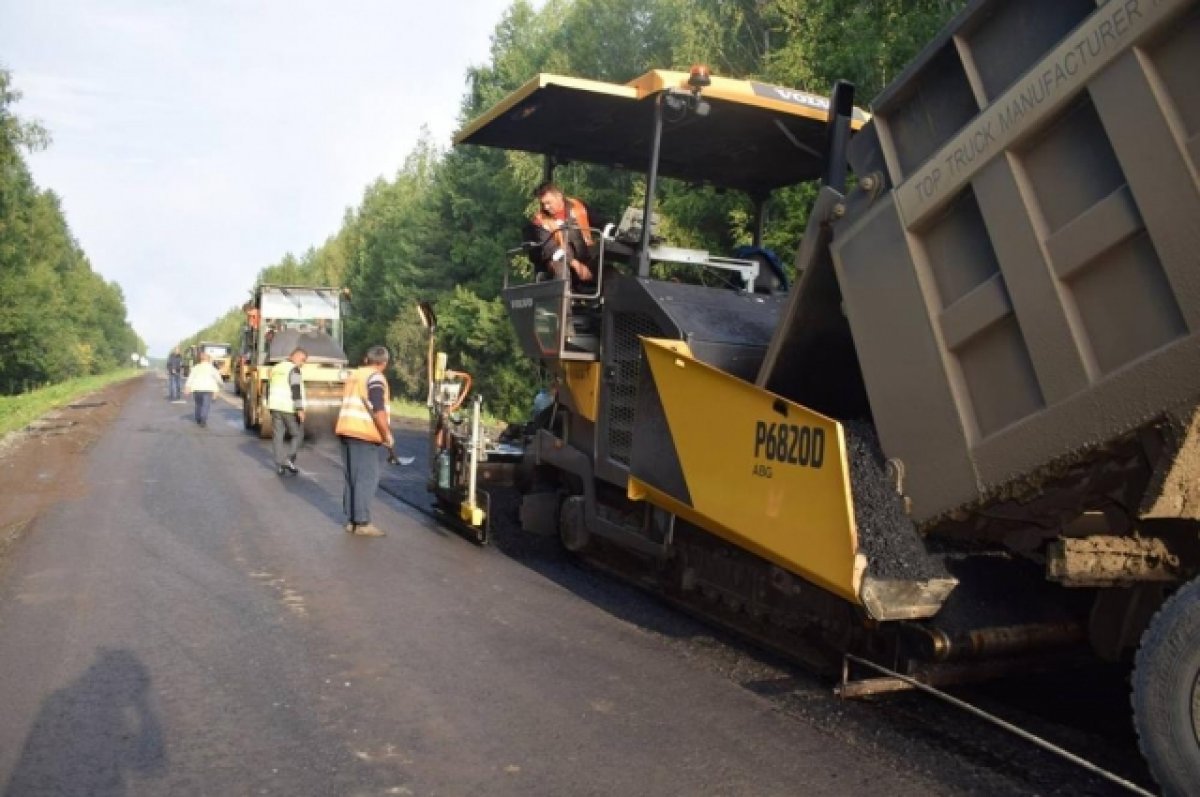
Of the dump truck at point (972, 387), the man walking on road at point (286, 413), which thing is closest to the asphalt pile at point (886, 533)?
the dump truck at point (972, 387)

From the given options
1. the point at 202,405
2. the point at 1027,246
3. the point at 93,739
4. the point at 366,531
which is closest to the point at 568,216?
the point at 366,531

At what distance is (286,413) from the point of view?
12734 millimetres

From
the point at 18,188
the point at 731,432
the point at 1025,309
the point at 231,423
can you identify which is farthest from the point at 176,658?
the point at 18,188

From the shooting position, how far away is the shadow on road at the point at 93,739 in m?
3.37

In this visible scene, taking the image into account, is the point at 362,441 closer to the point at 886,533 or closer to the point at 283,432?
the point at 283,432

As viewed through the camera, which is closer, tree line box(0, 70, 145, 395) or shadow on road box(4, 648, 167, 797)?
shadow on road box(4, 648, 167, 797)

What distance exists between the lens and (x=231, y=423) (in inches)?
828

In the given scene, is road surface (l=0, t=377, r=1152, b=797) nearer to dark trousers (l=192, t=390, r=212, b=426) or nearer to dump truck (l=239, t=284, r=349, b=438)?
dump truck (l=239, t=284, r=349, b=438)

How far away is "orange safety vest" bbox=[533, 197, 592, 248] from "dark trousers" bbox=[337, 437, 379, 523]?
2.64 metres

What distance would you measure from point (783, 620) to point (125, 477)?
9.05 metres

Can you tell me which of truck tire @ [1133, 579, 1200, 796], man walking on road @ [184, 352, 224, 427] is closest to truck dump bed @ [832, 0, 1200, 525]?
truck tire @ [1133, 579, 1200, 796]

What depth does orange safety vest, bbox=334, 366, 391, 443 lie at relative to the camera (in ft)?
27.0

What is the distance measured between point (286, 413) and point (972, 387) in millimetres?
10684

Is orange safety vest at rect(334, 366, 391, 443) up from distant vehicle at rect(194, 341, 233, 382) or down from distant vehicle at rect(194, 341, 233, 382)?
down
